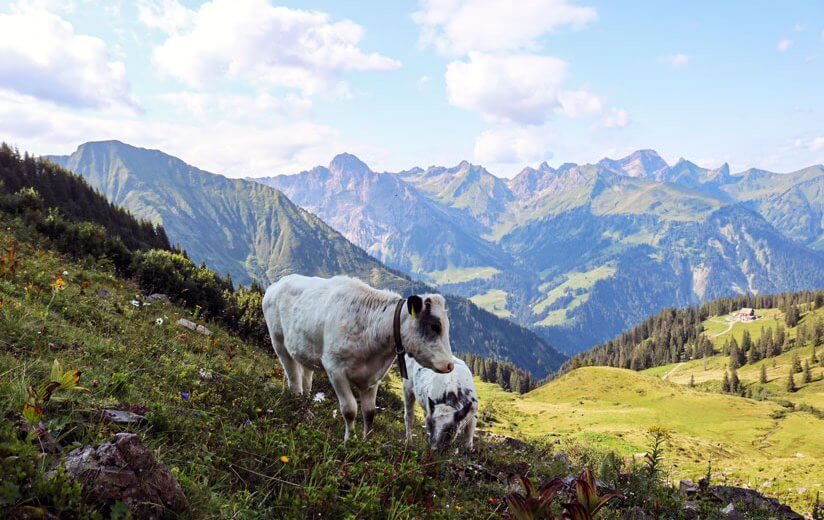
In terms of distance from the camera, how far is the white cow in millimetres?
7227

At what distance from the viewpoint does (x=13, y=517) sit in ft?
9.40

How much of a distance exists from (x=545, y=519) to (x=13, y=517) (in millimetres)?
3967

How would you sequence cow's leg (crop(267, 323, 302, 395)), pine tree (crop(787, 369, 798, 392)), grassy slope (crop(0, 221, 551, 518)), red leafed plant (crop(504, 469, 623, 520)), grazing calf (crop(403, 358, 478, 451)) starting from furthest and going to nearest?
pine tree (crop(787, 369, 798, 392)) < cow's leg (crop(267, 323, 302, 395)) < grazing calf (crop(403, 358, 478, 451)) < grassy slope (crop(0, 221, 551, 518)) < red leafed plant (crop(504, 469, 623, 520))

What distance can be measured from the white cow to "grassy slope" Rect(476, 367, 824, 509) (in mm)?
19256

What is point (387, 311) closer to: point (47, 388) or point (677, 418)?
point (47, 388)

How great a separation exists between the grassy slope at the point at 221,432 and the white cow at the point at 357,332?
0.90 m

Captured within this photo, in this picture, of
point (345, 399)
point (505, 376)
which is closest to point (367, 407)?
point (345, 399)

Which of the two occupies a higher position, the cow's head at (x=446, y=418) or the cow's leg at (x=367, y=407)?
the cow's leg at (x=367, y=407)

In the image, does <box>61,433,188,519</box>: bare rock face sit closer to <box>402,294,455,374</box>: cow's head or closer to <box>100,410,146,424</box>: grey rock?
<box>100,410,146,424</box>: grey rock

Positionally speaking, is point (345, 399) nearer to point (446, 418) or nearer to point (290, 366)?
point (290, 366)

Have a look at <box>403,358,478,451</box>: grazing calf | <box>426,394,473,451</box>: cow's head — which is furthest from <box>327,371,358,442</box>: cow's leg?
<box>426,394,473,451</box>: cow's head

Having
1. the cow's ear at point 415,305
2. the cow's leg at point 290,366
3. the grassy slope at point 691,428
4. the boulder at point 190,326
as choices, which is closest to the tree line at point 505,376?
the grassy slope at point 691,428

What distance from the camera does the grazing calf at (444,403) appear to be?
1056cm

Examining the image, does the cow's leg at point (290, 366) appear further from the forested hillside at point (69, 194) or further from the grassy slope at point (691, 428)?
the forested hillside at point (69, 194)
